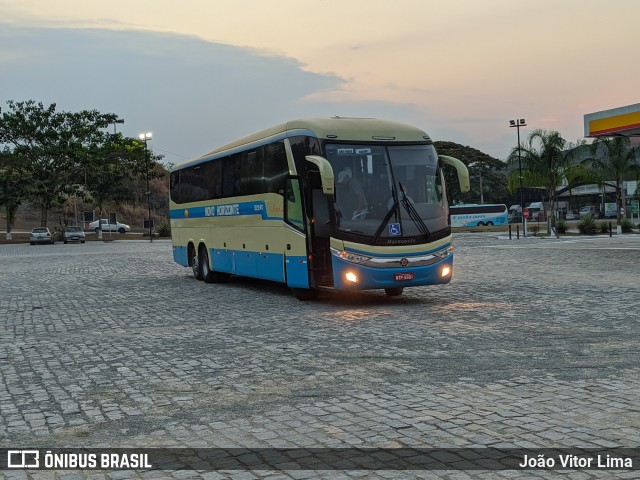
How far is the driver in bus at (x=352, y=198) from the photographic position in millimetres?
14062

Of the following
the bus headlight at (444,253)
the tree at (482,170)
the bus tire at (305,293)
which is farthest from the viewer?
the tree at (482,170)

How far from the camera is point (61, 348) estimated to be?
1022 cm

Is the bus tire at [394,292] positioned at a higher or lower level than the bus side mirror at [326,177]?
lower

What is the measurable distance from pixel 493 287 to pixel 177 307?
694 centimetres

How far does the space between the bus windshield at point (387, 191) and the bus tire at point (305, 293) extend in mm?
1989

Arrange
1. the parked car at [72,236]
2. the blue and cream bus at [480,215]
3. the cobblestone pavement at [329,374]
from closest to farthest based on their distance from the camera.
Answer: the cobblestone pavement at [329,374], the parked car at [72,236], the blue and cream bus at [480,215]

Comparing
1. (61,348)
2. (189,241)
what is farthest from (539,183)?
(61,348)

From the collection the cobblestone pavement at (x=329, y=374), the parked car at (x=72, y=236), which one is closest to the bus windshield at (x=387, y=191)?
the cobblestone pavement at (x=329, y=374)

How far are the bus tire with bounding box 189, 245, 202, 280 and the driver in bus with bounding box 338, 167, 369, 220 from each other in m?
8.64

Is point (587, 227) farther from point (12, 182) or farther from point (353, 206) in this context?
point (12, 182)

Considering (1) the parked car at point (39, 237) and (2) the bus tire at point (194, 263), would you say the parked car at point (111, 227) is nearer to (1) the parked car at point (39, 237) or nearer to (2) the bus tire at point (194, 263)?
(1) the parked car at point (39, 237)

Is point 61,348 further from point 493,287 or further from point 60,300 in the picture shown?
point 493,287

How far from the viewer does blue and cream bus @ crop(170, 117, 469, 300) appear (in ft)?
45.7

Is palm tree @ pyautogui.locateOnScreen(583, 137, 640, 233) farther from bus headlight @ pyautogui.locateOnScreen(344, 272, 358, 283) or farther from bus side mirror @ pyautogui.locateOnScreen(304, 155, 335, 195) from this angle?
bus side mirror @ pyautogui.locateOnScreen(304, 155, 335, 195)
